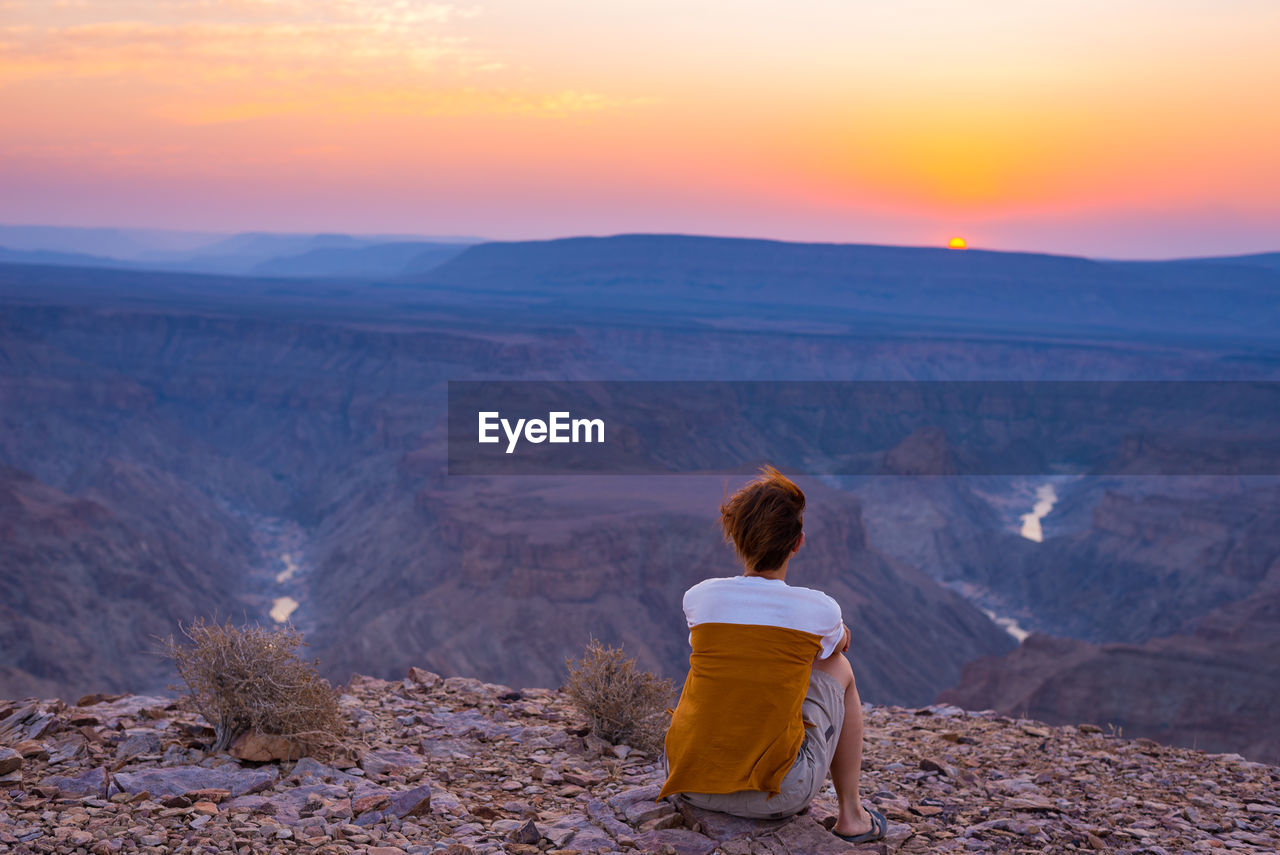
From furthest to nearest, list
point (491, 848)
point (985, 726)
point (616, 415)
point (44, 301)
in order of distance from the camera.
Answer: point (44, 301) → point (616, 415) → point (985, 726) → point (491, 848)

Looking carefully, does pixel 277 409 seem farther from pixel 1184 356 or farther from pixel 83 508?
pixel 1184 356

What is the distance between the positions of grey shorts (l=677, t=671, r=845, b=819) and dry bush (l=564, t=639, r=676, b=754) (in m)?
1.71

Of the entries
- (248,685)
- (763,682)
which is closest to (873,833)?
(763,682)

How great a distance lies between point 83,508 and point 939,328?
463 feet

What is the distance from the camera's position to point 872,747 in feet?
21.9

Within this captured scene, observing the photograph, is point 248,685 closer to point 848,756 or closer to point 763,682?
point 763,682

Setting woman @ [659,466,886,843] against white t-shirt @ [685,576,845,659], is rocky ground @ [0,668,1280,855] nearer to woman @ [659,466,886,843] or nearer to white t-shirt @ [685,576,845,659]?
woman @ [659,466,886,843]

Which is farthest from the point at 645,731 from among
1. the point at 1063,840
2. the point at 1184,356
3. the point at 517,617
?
the point at 1184,356

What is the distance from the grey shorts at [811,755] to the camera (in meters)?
4.15

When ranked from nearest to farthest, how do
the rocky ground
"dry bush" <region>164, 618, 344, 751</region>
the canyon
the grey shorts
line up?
the grey shorts
the rocky ground
"dry bush" <region>164, 618, 344, 751</region>
the canyon

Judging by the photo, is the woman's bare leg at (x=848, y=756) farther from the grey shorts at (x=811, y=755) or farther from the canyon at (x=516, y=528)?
the canyon at (x=516, y=528)

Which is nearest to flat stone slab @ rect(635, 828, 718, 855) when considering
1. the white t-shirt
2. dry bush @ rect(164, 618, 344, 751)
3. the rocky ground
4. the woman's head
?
the rocky ground

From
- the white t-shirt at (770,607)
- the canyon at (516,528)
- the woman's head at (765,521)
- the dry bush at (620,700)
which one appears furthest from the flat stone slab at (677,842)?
the canyon at (516,528)

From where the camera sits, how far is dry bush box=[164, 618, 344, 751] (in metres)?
5.07
